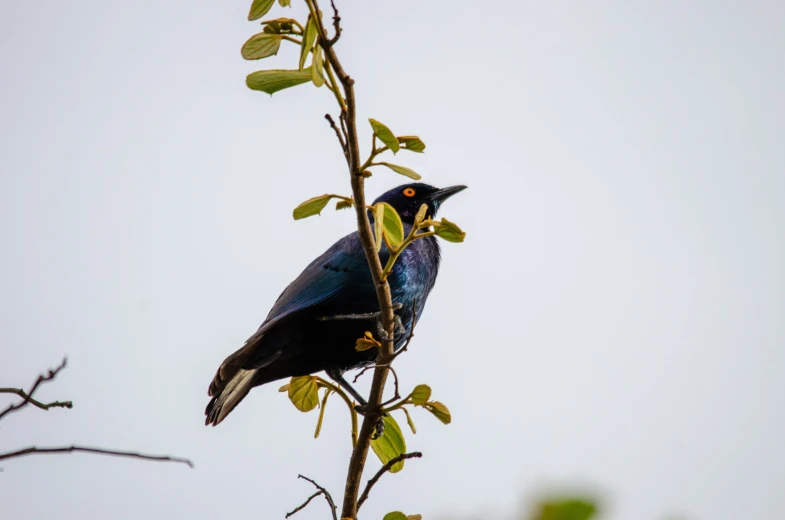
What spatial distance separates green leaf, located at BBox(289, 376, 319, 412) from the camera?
11.6 feet

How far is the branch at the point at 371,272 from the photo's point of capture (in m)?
2.40

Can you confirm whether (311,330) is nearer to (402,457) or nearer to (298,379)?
(298,379)

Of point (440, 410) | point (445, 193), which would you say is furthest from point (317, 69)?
point (445, 193)

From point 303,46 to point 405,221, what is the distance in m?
3.52

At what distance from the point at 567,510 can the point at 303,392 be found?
2.62 m

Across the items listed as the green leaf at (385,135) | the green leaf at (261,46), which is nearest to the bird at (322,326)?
the green leaf at (385,135)

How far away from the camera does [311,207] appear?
2.86 metres

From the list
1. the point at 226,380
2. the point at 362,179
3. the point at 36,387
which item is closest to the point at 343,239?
the point at 226,380

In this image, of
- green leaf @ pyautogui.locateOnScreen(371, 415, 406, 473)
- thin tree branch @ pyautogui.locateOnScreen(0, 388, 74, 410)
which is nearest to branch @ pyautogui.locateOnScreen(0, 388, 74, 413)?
thin tree branch @ pyautogui.locateOnScreen(0, 388, 74, 410)

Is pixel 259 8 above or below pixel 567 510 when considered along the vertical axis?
above

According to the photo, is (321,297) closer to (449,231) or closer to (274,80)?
(449,231)

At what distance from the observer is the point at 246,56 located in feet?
8.47

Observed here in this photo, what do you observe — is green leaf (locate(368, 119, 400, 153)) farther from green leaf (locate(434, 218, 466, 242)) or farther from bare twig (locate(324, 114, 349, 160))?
green leaf (locate(434, 218, 466, 242))

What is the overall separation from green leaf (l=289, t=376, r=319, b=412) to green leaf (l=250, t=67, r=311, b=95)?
141 centimetres
